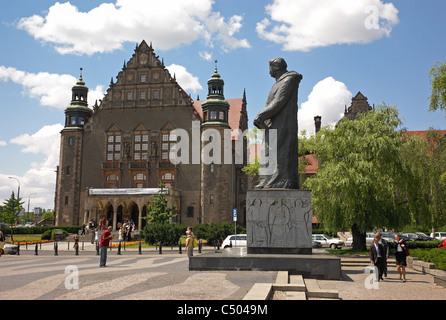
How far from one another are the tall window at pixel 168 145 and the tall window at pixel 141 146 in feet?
7.29

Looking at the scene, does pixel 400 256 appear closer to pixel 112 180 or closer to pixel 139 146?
pixel 139 146

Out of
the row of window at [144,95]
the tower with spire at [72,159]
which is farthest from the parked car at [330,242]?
the tower with spire at [72,159]

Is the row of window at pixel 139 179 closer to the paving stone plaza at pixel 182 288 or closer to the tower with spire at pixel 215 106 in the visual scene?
the tower with spire at pixel 215 106

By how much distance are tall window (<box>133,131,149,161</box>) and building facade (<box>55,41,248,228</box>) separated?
0.43ft

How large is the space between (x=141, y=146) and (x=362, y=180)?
36524mm

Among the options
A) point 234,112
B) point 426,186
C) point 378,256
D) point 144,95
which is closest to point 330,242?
point 426,186

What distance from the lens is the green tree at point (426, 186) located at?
23.8m

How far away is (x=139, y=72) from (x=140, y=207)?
18.0 m

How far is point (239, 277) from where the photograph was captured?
30.8ft

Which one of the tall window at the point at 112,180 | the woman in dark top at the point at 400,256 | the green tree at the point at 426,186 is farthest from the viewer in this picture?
the tall window at the point at 112,180

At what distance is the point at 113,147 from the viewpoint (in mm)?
54562

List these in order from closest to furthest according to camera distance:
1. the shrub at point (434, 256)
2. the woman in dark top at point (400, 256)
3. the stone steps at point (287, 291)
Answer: the stone steps at point (287, 291)
the woman in dark top at point (400, 256)
the shrub at point (434, 256)

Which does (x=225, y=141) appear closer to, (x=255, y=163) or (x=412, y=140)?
(x=255, y=163)
